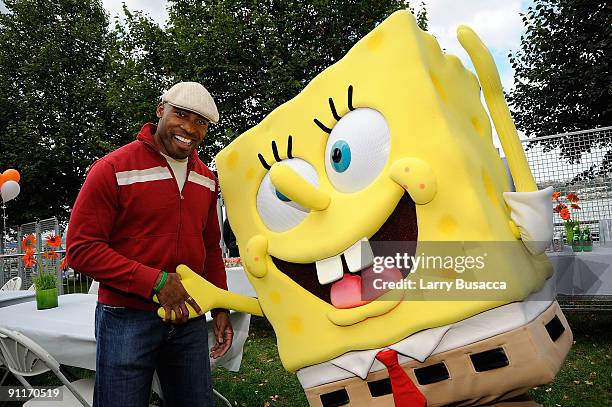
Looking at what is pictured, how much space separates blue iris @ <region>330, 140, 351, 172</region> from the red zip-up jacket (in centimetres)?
57

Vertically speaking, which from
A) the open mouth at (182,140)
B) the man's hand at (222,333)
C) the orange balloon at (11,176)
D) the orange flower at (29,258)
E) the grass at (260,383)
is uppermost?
the orange balloon at (11,176)

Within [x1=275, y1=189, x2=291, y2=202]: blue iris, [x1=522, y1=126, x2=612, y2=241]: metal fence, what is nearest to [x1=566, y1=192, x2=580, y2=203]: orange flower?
[x1=522, y1=126, x2=612, y2=241]: metal fence

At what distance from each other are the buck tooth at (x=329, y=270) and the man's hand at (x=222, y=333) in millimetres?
608

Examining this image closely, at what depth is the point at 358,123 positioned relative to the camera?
159 centimetres

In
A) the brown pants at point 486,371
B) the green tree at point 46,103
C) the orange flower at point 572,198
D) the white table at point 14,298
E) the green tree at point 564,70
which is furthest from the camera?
the green tree at point 46,103

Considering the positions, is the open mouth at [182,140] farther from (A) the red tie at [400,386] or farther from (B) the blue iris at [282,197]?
(A) the red tie at [400,386]

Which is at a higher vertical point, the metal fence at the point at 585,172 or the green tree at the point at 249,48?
the green tree at the point at 249,48

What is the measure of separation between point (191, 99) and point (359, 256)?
0.81 m

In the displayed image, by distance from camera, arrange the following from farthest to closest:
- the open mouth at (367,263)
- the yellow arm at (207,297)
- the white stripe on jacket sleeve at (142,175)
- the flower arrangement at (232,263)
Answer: the flower arrangement at (232,263) → the yellow arm at (207,297) → the white stripe on jacket sleeve at (142,175) → the open mouth at (367,263)

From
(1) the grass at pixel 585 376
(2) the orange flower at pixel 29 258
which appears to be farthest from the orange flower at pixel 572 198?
(2) the orange flower at pixel 29 258

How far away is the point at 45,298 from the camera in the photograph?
124 inches

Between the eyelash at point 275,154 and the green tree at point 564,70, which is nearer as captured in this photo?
the eyelash at point 275,154

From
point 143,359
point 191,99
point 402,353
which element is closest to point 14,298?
point 143,359

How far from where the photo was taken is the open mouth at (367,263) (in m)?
1.54
